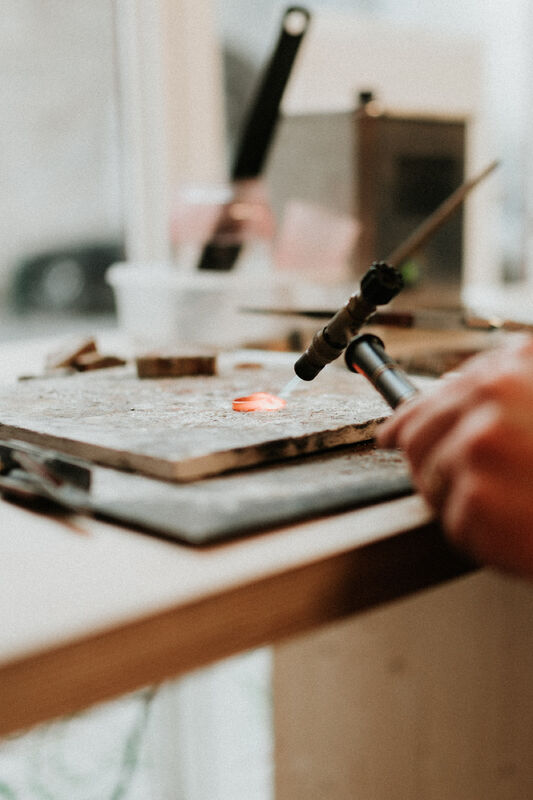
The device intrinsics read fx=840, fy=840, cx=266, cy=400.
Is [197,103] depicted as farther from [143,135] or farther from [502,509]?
[502,509]

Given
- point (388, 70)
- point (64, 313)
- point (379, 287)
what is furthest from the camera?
point (388, 70)

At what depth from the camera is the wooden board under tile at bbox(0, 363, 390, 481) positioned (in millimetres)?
521

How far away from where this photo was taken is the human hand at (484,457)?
39cm

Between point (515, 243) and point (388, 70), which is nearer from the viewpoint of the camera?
point (388, 70)

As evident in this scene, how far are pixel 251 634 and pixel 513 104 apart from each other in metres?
2.34

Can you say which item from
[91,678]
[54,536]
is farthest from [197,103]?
[91,678]

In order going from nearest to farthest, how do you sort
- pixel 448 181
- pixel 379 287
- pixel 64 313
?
1. pixel 379 287
2. pixel 448 181
3. pixel 64 313

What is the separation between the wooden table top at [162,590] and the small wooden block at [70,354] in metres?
0.38

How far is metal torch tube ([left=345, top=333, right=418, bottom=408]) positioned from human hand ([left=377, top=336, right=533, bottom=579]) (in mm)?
87

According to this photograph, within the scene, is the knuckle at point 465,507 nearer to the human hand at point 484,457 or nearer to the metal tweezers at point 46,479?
the human hand at point 484,457

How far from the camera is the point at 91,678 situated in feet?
1.09

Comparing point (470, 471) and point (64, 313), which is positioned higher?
point (470, 471)

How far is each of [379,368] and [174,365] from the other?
0.27 metres

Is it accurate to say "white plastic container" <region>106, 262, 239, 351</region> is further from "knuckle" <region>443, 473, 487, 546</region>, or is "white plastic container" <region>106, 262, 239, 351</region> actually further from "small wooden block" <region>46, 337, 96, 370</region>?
"knuckle" <region>443, 473, 487, 546</region>
